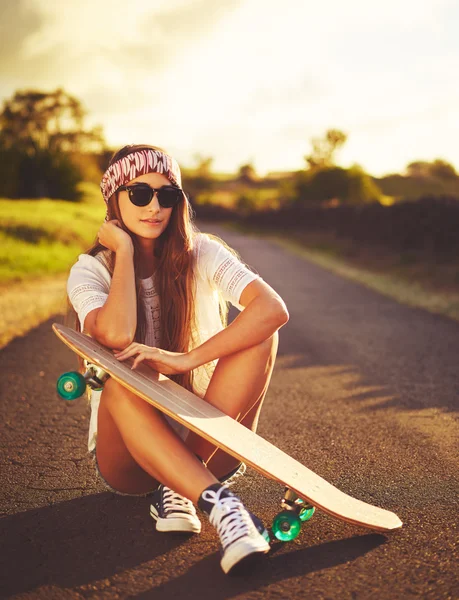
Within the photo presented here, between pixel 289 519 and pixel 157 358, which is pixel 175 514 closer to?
pixel 289 519

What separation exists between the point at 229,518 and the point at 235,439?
0.36m

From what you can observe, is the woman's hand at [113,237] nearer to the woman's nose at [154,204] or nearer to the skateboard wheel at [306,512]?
the woman's nose at [154,204]

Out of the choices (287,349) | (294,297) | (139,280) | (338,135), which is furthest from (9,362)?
(338,135)

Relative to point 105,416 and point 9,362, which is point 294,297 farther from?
point 105,416

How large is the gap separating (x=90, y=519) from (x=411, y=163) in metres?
102

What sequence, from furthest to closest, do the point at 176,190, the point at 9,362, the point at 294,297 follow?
the point at 294,297, the point at 9,362, the point at 176,190

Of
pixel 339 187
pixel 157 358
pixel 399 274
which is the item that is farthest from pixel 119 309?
pixel 339 187

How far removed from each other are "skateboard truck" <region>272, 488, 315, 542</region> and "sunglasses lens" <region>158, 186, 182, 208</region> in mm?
1492

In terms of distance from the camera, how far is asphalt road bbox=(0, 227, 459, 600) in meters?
2.10

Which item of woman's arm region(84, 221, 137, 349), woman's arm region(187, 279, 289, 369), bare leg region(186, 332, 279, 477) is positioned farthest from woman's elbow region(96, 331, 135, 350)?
bare leg region(186, 332, 279, 477)

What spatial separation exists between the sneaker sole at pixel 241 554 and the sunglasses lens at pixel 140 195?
1.64m

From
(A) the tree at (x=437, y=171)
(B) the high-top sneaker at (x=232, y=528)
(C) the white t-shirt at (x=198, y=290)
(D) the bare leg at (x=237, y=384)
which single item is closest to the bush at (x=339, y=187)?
(A) the tree at (x=437, y=171)

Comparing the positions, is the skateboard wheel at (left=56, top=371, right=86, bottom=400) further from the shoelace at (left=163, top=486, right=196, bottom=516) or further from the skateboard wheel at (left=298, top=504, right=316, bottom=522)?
the skateboard wheel at (left=298, top=504, right=316, bottom=522)

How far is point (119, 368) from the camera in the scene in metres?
2.42
